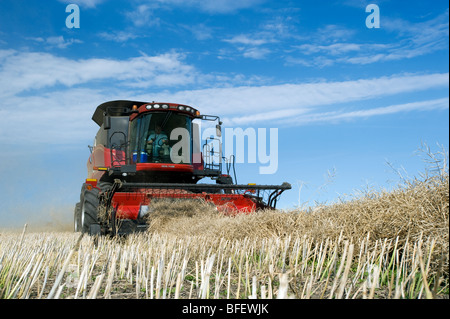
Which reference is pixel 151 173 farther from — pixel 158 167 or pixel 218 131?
pixel 218 131

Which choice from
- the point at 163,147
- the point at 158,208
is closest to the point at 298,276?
the point at 158,208

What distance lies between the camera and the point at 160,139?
8.63 meters

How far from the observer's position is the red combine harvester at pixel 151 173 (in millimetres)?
7039

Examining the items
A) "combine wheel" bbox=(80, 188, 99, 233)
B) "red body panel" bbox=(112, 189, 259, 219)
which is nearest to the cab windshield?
"red body panel" bbox=(112, 189, 259, 219)

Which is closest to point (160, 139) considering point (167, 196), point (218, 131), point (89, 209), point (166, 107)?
point (166, 107)

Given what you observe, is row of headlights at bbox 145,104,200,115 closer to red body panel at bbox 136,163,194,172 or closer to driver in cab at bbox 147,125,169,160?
driver in cab at bbox 147,125,169,160

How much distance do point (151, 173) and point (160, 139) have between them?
76 centimetres

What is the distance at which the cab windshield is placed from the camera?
849 cm

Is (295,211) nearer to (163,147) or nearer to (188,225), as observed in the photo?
(188,225)

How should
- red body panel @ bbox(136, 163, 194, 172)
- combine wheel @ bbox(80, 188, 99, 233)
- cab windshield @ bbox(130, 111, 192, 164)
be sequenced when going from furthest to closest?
cab windshield @ bbox(130, 111, 192, 164) < red body panel @ bbox(136, 163, 194, 172) < combine wheel @ bbox(80, 188, 99, 233)

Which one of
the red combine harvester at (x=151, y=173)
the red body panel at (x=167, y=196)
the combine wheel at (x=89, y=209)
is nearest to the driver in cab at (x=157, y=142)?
the red combine harvester at (x=151, y=173)
